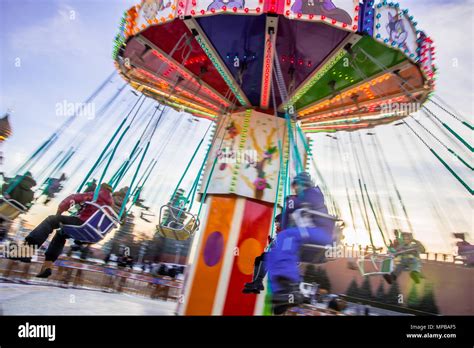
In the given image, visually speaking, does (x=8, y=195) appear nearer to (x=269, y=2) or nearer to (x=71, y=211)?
(x=71, y=211)

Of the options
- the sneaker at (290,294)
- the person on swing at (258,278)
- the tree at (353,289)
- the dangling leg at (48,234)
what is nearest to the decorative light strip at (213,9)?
the person on swing at (258,278)

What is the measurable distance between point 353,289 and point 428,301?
3.09 meters

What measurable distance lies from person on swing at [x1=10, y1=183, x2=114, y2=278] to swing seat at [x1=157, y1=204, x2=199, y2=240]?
4.10 ft

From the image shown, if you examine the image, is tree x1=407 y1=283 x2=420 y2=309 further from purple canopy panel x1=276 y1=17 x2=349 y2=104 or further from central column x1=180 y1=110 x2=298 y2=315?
purple canopy panel x1=276 y1=17 x2=349 y2=104

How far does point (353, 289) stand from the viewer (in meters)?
14.8

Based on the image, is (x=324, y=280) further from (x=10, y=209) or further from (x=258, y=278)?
(x=10, y=209)

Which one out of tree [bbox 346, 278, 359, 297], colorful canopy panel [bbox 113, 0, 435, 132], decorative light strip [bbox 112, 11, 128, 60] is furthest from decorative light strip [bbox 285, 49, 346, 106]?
tree [bbox 346, 278, 359, 297]

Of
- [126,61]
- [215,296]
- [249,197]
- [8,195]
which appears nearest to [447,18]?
[249,197]

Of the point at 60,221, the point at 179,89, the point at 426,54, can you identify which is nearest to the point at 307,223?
the point at 60,221

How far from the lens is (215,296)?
5.19 meters

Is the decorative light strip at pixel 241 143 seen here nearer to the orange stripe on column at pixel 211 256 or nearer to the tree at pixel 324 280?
the orange stripe on column at pixel 211 256

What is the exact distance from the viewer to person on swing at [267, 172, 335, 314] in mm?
2922

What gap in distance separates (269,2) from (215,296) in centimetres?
414

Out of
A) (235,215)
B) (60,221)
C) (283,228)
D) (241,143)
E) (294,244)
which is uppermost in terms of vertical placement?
(241,143)
